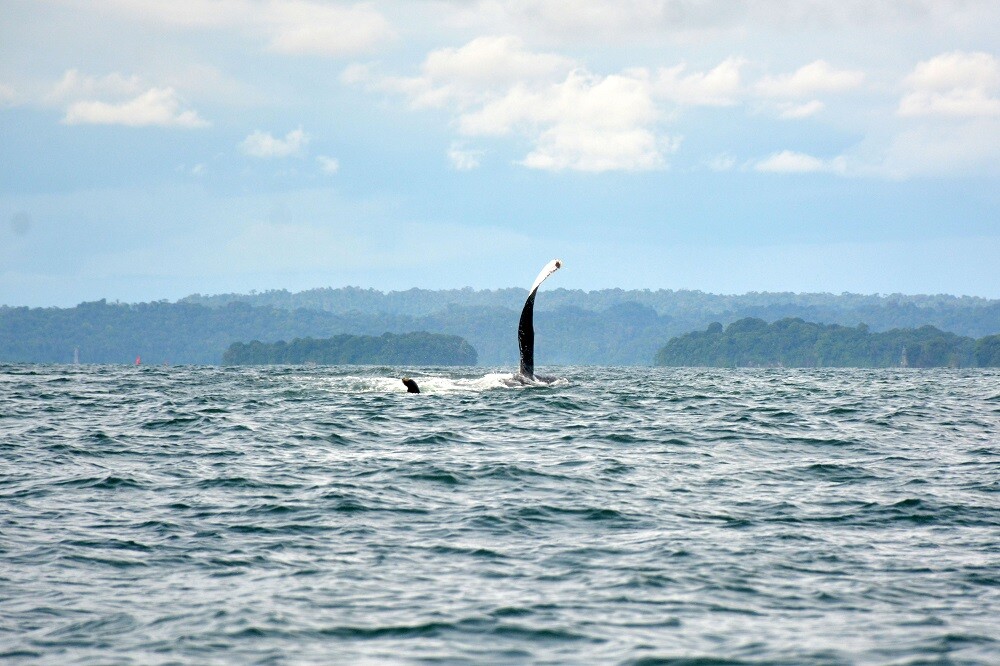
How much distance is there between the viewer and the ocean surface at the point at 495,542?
8961 millimetres

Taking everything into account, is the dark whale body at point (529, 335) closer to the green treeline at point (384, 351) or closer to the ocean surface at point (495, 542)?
the ocean surface at point (495, 542)

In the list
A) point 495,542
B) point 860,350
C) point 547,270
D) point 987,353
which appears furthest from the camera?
point 860,350

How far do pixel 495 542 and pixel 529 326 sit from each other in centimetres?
1475

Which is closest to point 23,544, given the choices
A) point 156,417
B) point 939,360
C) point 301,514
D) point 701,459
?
point 301,514

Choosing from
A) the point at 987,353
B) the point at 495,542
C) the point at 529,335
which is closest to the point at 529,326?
the point at 529,335

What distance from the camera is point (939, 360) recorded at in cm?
18000

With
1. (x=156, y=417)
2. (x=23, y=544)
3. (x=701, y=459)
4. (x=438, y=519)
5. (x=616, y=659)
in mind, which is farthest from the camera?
(x=156, y=417)

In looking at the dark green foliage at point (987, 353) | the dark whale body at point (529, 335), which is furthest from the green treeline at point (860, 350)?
the dark whale body at point (529, 335)

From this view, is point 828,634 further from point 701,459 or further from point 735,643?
point 701,459

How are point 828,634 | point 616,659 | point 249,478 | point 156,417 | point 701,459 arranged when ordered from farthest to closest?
point 156,417 < point 701,459 < point 249,478 < point 828,634 < point 616,659

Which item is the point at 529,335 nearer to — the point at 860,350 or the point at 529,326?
the point at 529,326

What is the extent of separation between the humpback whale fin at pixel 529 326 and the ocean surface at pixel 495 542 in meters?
2.94

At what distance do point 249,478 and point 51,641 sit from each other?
7.21m

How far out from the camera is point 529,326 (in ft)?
87.7
